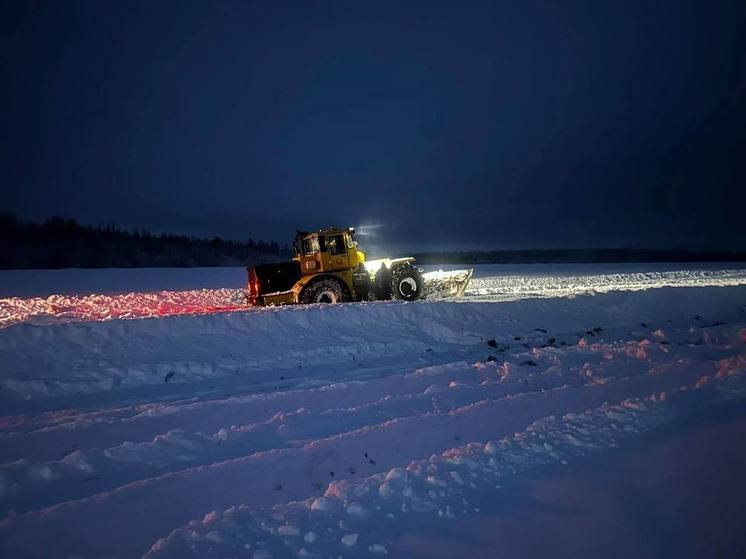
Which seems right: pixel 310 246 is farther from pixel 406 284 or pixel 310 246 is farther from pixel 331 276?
pixel 406 284

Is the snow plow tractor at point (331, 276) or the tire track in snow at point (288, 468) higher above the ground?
the snow plow tractor at point (331, 276)

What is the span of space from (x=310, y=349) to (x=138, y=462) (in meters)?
4.76

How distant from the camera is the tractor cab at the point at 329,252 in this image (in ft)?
46.5

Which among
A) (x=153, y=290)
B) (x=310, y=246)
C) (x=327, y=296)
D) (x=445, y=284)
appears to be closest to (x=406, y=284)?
(x=445, y=284)

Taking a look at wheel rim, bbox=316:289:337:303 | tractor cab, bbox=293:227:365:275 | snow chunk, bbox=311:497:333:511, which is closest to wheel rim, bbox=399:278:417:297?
tractor cab, bbox=293:227:365:275

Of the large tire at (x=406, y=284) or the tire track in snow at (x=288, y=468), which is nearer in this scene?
the tire track in snow at (x=288, y=468)

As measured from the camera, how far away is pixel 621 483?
12.6 feet

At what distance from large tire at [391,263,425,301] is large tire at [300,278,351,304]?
1.85 meters

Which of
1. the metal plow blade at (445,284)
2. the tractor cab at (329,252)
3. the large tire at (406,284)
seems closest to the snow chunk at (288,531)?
the tractor cab at (329,252)

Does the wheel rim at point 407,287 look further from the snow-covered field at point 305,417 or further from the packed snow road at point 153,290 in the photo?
the snow-covered field at point 305,417

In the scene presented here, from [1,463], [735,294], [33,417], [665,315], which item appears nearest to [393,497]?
[1,463]

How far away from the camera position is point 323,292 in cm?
1399

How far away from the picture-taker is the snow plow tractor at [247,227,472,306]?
14.1 metres

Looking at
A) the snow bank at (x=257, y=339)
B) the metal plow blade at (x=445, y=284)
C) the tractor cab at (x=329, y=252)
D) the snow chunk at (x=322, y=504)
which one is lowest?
the snow chunk at (x=322, y=504)
